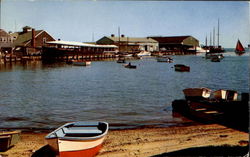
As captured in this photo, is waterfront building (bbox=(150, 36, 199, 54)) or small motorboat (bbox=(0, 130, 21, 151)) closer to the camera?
small motorboat (bbox=(0, 130, 21, 151))

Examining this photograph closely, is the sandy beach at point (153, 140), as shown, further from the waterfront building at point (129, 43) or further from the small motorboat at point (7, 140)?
the waterfront building at point (129, 43)

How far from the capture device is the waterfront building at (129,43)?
379 feet

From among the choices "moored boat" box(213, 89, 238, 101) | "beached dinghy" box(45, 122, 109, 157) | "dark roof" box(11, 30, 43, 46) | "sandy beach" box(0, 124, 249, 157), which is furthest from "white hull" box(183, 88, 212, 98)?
"dark roof" box(11, 30, 43, 46)

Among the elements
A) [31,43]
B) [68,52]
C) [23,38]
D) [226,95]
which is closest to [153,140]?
[226,95]

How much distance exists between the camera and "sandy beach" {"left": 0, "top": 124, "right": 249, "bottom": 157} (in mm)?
10961

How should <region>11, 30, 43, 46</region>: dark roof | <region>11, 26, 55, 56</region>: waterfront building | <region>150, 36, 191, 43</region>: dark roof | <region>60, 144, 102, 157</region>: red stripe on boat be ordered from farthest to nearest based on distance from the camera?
<region>150, 36, 191, 43</region>: dark roof → <region>11, 30, 43, 46</region>: dark roof → <region>11, 26, 55, 56</region>: waterfront building → <region>60, 144, 102, 157</region>: red stripe on boat

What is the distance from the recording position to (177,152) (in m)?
10.5

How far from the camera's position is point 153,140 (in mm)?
12320

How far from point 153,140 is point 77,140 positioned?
3.95 metres

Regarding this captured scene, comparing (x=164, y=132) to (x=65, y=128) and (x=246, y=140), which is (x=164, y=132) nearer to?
(x=246, y=140)

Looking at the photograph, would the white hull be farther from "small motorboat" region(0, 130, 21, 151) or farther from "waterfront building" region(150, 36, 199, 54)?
"waterfront building" region(150, 36, 199, 54)

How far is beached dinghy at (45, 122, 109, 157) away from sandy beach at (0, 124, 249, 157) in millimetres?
703

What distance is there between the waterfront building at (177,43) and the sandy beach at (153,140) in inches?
4830

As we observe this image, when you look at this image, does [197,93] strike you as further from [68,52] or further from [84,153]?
[68,52]
